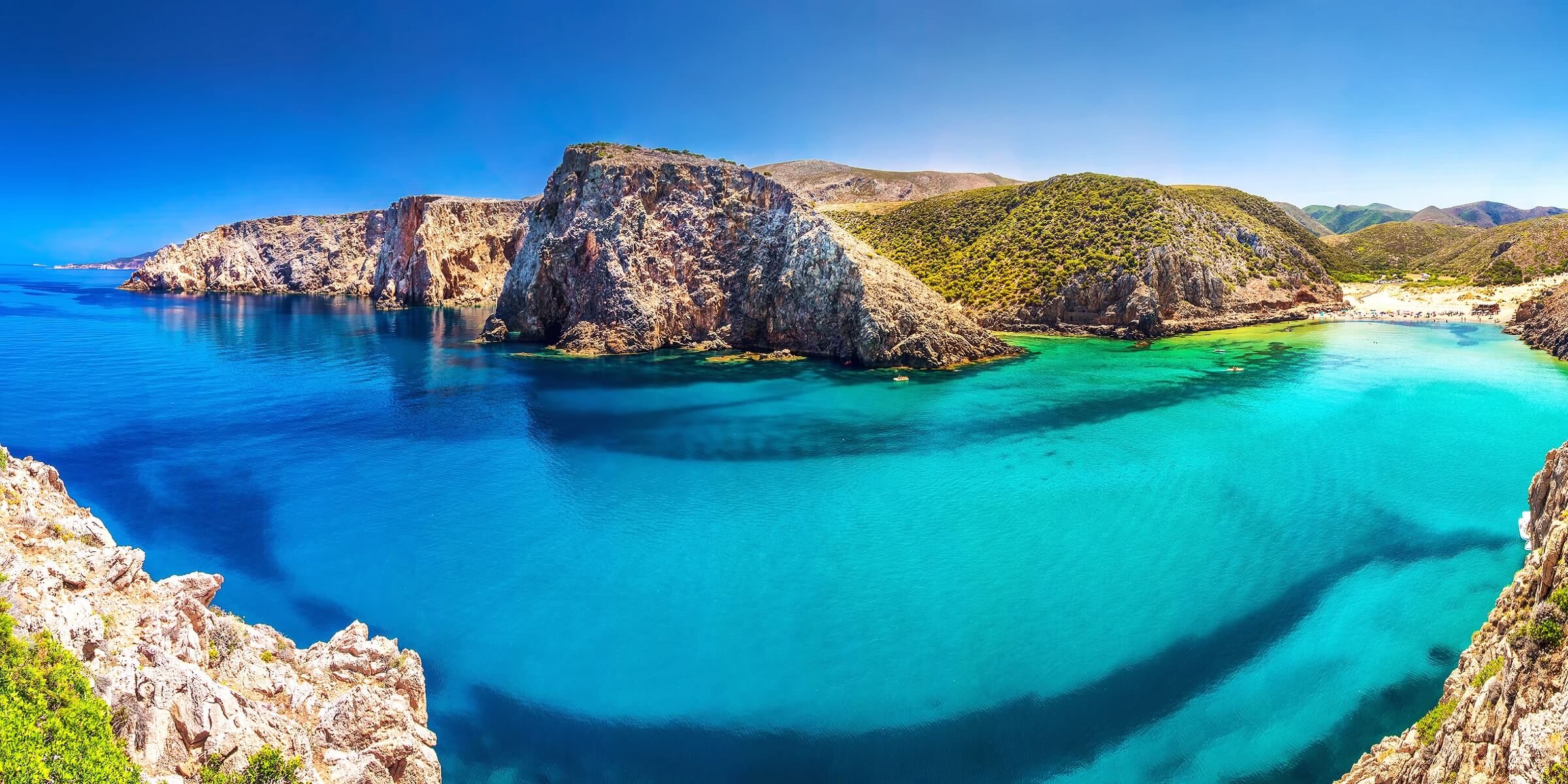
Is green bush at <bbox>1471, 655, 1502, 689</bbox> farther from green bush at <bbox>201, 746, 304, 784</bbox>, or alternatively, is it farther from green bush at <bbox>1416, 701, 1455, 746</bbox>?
green bush at <bbox>201, 746, 304, 784</bbox>

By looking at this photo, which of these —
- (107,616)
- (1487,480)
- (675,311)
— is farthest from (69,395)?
(1487,480)

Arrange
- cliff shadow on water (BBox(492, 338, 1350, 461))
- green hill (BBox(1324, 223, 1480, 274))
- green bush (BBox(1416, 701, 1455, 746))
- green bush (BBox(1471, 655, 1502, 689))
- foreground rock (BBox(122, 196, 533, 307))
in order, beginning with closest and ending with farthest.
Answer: green bush (BBox(1471, 655, 1502, 689)) → green bush (BBox(1416, 701, 1455, 746)) → cliff shadow on water (BBox(492, 338, 1350, 461)) → foreground rock (BBox(122, 196, 533, 307)) → green hill (BBox(1324, 223, 1480, 274))

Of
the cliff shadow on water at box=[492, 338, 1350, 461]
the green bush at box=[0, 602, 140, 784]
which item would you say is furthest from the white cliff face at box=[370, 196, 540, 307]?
the green bush at box=[0, 602, 140, 784]

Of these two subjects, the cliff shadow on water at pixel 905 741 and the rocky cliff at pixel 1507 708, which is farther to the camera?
the cliff shadow on water at pixel 905 741

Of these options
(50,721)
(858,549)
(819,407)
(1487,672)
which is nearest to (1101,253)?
(819,407)

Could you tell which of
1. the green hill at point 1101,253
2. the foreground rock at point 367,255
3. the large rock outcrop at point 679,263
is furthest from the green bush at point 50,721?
the foreground rock at point 367,255

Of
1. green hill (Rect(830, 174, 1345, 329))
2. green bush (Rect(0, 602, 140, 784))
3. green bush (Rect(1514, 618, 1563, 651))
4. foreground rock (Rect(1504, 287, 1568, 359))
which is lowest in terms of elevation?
green bush (Rect(0, 602, 140, 784))

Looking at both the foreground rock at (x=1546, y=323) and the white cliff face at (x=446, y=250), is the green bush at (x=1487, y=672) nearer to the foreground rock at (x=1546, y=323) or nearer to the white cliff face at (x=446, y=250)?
the foreground rock at (x=1546, y=323)

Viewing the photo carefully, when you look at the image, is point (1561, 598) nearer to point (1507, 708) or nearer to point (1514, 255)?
point (1507, 708)
